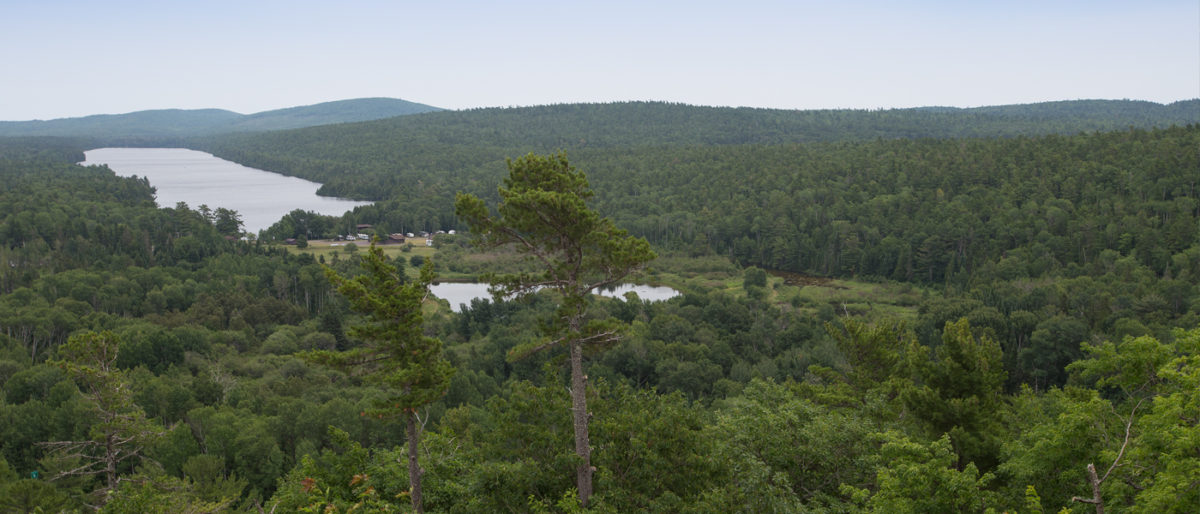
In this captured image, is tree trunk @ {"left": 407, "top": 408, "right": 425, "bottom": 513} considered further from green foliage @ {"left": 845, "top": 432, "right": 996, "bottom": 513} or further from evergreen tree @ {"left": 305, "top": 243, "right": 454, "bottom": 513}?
green foliage @ {"left": 845, "top": 432, "right": 996, "bottom": 513}

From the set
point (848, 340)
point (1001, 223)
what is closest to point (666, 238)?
point (1001, 223)

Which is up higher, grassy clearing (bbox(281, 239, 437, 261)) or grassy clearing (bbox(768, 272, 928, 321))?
grassy clearing (bbox(281, 239, 437, 261))

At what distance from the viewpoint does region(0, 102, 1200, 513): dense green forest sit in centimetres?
1631

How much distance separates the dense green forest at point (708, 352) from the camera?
1631 centimetres

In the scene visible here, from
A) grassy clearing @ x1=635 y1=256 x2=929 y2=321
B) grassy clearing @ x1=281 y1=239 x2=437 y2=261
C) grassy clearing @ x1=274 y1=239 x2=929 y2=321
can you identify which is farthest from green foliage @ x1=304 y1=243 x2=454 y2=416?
grassy clearing @ x1=281 y1=239 x2=437 y2=261

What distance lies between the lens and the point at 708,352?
5356 centimetres

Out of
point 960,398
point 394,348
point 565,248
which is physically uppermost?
point 565,248

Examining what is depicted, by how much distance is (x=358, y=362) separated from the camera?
16.0m

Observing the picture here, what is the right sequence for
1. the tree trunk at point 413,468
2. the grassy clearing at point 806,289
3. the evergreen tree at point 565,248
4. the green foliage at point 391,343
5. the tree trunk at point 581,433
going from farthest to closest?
1. the grassy clearing at point 806,289
2. the tree trunk at point 581,433
3. the evergreen tree at point 565,248
4. the tree trunk at point 413,468
5. the green foliage at point 391,343

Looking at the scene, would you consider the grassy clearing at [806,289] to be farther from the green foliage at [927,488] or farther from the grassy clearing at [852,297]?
the green foliage at [927,488]

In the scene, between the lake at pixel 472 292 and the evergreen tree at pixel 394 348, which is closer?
the evergreen tree at pixel 394 348

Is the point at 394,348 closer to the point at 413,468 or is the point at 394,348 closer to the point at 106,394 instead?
the point at 413,468

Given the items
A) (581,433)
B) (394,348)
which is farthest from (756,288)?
(394,348)

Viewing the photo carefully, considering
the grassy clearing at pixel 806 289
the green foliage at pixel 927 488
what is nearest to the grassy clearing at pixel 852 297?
the grassy clearing at pixel 806 289
